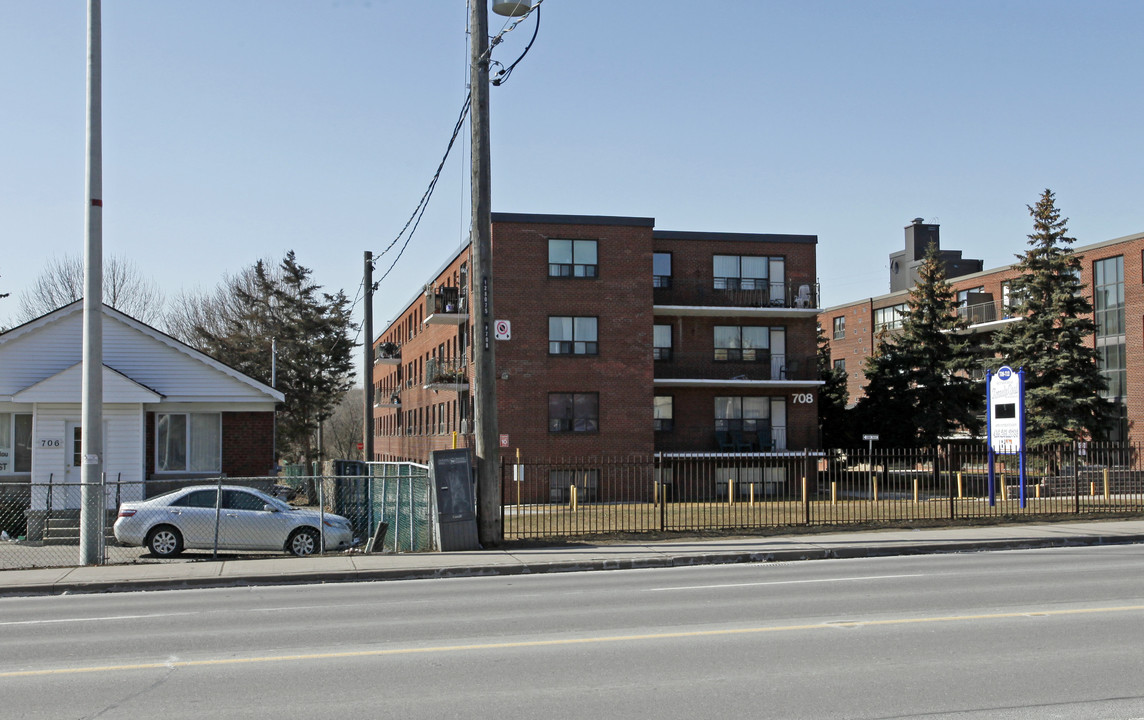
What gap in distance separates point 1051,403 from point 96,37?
40407 millimetres

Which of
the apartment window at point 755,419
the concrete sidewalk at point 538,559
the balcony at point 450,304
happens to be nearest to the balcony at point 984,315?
the apartment window at point 755,419

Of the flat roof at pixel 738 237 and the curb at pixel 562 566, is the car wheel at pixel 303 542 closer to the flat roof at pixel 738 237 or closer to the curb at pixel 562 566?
the curb at pixel 562 566

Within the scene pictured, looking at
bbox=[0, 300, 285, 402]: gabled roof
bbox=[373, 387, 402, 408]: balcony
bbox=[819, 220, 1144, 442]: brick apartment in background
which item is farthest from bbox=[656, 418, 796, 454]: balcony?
bbox=[373, 387, 402, 408]: balcony

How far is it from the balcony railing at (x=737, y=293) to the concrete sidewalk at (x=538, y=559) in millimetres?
22310

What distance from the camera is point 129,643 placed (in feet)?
32.7

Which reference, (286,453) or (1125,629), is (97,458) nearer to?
(1125,629)

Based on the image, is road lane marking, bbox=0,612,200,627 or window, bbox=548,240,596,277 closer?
road lane marking, bbox=0,612,200,627

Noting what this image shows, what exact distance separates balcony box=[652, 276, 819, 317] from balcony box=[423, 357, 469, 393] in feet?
27.9

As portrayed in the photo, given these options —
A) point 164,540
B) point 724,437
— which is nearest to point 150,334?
point 164,540

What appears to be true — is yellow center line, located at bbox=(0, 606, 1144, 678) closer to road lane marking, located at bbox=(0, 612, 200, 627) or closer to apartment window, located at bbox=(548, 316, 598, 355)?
road lane marking, located at bbox=(0, 612, 200, 627)

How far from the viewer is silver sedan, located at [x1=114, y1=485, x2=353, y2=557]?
19.3 metres

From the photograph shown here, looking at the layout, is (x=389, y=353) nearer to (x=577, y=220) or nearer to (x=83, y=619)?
(x=577, y=220)

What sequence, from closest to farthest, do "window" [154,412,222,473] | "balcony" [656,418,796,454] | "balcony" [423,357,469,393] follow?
"window" [154,412,222,473], "balcony" [423,357,469,393], "balcony" [656,418,796,454]

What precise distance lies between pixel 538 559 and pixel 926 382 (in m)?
35.3
